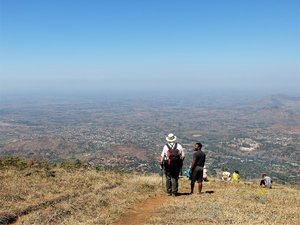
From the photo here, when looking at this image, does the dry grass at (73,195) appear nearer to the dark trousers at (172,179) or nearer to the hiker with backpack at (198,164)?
the dark trousers at (172,179)

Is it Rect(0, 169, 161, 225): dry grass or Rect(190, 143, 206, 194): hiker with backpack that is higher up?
Rect(190, 143, 206, 194): hiker with backpack

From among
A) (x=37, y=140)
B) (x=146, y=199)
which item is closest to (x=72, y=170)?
(x=146, y=199)

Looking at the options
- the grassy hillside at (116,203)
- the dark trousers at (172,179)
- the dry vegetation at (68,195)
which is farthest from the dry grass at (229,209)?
the dry vegetation at (68,195)

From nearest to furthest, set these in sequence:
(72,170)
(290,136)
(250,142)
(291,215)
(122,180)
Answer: (291,215) → (122,180) → (72,170) → (250,142) → (290,136)

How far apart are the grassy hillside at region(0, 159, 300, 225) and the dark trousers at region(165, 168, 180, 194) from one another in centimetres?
45

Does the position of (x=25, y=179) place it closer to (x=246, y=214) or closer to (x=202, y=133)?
(x=246, y=214)

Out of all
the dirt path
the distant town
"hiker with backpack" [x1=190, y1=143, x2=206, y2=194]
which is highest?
"hiker with backpack" [x1=190, y1=143, x2=206, y2=194]

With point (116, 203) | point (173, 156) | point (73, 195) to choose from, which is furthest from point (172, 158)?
point (73, 195)

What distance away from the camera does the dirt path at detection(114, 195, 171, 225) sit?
36.1 ft

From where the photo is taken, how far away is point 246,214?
10992 mm

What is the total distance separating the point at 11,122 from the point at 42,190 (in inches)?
7411

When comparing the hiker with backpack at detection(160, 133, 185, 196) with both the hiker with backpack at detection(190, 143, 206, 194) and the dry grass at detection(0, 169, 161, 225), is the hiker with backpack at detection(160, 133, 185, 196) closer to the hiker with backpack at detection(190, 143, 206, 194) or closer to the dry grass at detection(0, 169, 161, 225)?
the hiker with backpack at detection(190, 143, 206, 194)

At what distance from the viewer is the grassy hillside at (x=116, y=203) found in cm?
1069

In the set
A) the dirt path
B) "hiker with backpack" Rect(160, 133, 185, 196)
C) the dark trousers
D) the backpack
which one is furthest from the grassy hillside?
the backpack
